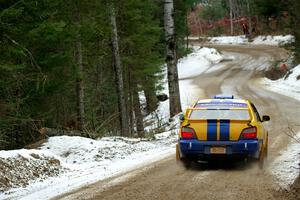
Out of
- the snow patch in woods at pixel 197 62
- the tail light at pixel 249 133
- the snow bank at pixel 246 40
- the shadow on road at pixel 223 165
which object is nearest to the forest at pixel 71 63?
the shadow on road at pixel 223 165

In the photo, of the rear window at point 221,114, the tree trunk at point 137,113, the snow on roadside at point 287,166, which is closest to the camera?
the snow on roadside at point 287,166

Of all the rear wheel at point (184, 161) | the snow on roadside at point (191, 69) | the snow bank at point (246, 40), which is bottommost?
the snow on roadside at point (191, 69)

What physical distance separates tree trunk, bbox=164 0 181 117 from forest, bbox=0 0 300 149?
0.05 metres

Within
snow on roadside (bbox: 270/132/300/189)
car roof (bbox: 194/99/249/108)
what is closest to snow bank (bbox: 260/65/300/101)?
snow on roadside (bbox: 270/132/300/189)

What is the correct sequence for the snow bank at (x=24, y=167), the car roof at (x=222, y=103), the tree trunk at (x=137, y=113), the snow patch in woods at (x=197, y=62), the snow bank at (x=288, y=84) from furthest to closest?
the snow patch in woods at (x=197, y=62) → the snow bank at (x=288, y=84) → the tree trunk at (x=137, y=113) → the car roof at (x=222, y=103) → the snow bank at (x=24, y=167)

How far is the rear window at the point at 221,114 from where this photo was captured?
37.5ft

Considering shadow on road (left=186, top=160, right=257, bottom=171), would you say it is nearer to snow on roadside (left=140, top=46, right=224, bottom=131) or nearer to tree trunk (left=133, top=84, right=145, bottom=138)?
tree trunk (left=133, top=84, right=145, bottom=138)

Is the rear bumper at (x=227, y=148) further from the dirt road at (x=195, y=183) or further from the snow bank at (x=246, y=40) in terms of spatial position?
the snow bank at (x=246, y=40)

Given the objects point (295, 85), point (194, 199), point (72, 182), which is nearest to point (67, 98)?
point (72, 182)

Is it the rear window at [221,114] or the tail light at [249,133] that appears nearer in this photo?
the tail light at [249,133]

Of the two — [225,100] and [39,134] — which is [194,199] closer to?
[225,100]

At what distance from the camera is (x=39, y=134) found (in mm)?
15508

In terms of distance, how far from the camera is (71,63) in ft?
51.7

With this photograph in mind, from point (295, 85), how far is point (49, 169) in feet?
74.3
